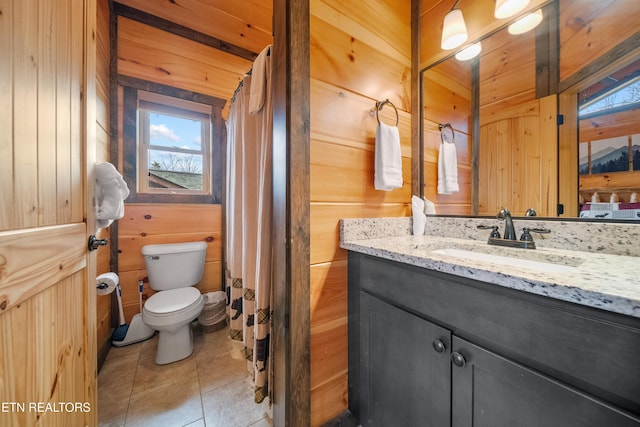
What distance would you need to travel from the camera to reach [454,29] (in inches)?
43.6

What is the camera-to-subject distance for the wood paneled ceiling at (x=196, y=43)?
71.3 inches

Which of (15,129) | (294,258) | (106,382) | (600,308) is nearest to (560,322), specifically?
(600,308)

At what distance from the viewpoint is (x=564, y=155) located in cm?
87

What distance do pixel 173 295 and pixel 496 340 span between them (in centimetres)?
193

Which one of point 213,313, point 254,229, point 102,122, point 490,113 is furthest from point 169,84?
point 490,113

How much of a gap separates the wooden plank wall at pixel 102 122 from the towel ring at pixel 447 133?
2.18 m

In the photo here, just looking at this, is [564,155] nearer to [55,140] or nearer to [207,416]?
[55,140]

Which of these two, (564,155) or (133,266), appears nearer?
(564,155)

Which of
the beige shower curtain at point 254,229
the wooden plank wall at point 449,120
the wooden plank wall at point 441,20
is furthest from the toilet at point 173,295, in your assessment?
the wooden plank wall at point 441,20

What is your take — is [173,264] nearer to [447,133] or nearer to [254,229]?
[254,229]

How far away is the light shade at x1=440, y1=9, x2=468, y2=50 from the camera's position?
3.60 ft

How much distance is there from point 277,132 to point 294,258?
0.53 metres

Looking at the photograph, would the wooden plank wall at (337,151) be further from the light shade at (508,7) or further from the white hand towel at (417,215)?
the light shade at (508,7)

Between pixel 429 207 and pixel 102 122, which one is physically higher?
pixel 102 122
